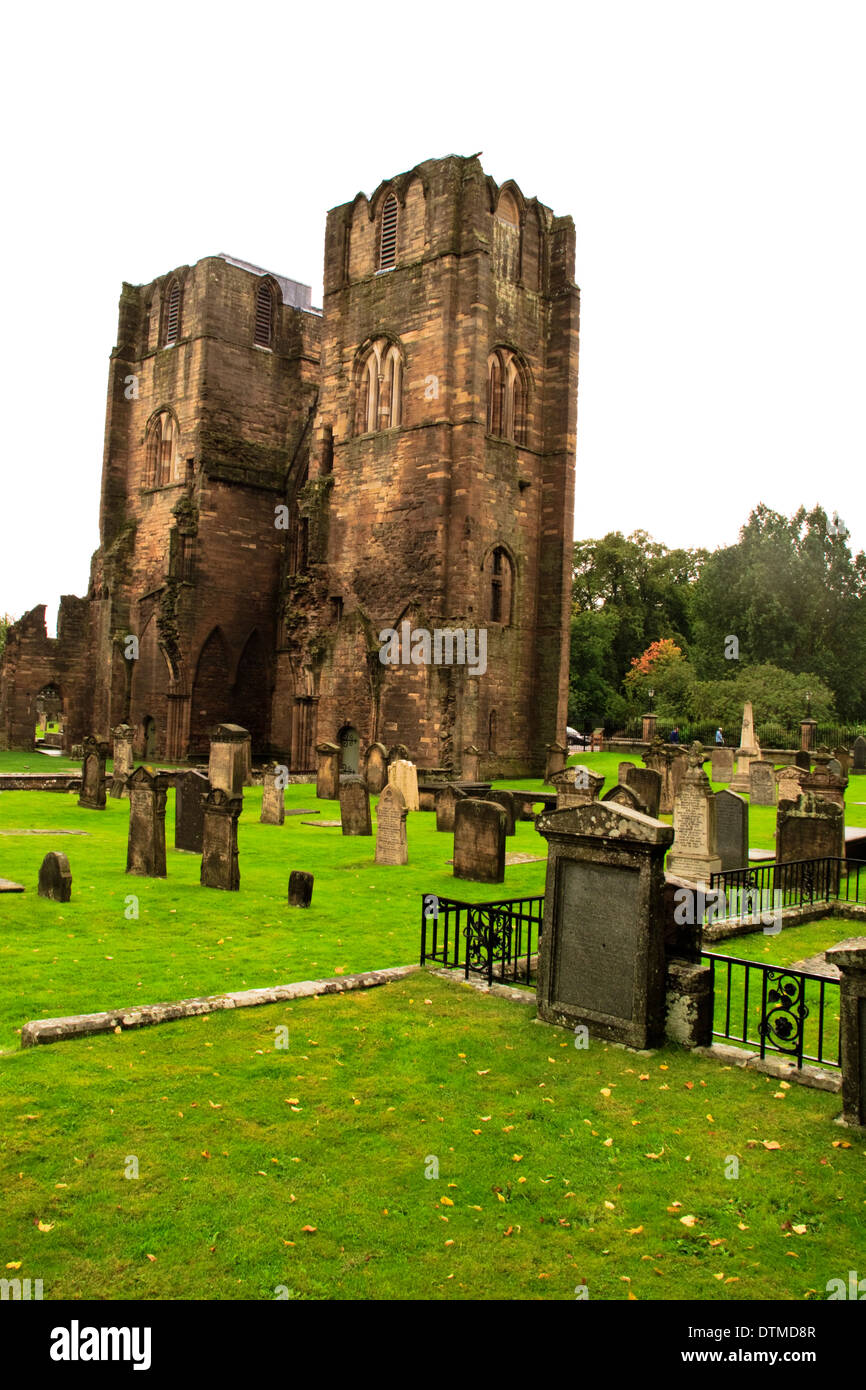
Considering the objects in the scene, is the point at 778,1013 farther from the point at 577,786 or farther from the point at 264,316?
the point at 264,316

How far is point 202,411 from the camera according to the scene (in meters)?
38.2

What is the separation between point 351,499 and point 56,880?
23.9 metres

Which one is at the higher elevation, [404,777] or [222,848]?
[404,777]

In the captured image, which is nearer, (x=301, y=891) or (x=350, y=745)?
(x=301, y=891)

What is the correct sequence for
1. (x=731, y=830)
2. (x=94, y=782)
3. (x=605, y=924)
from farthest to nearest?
1. (x=94, y=782)
2. (x=731, y=830)
3. (x=605, y=924)

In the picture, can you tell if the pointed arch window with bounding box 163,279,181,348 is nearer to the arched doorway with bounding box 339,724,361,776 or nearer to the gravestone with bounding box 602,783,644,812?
the arched doorway with bounding box 339,724,361,776

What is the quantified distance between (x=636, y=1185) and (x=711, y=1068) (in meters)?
1.70

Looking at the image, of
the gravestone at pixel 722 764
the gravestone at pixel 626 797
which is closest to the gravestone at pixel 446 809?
the gravestone at pixel 626 797

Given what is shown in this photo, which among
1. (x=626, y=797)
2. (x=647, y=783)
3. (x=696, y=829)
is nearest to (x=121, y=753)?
(x=647, y=783)

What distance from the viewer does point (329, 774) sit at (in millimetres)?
25609

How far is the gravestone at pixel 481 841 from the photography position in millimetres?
13156

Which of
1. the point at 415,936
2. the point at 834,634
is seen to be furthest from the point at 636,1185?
the point at 834,634

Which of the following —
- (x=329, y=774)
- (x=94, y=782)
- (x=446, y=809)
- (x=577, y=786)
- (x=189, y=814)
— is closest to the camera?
(x=189, y=814)

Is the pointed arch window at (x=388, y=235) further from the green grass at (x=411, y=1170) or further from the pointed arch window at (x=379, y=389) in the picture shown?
the green grass at (x=411, y=1170)
